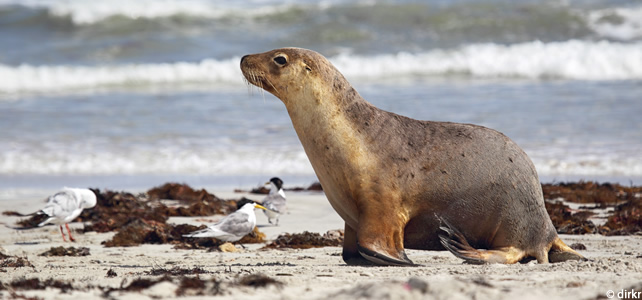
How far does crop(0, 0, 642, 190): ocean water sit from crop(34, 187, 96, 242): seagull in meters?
2.41

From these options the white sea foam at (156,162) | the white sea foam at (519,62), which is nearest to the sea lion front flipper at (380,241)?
the white sea foam at (156,162)

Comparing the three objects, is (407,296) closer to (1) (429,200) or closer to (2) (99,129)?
(1) (429,200)

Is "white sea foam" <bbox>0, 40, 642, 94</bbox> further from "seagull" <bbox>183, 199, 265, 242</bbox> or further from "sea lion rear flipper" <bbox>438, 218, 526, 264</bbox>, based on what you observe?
"sea lion rear flipper" <bbox>438, 218, 526, 264</bbox>

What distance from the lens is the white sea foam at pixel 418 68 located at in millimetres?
20328

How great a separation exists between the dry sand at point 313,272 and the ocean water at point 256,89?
337 centimetres

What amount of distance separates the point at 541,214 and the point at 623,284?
1.62 m

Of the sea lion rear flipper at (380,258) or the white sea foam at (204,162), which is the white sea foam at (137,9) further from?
the sea lion rear flipper at (380,258)

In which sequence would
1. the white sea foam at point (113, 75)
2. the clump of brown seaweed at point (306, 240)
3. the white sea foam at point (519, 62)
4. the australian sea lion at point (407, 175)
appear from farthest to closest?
1. the white sea foam at point (113, 75)
2. the white sea foam at point (519, 62)
3. the clump of brown seaweed at point (306, 240)
4. the australian sea lion at point (407, 175)

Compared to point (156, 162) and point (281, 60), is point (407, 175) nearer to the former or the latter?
point (281, 60)

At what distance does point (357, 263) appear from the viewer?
209 inches

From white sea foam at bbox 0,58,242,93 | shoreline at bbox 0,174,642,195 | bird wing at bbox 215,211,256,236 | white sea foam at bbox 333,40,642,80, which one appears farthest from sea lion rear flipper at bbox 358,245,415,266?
white sea foam at bbox 0,58,242,93

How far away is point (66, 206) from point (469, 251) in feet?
14.3

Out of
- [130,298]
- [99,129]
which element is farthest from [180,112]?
[130,298]

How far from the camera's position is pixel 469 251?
5191mm
